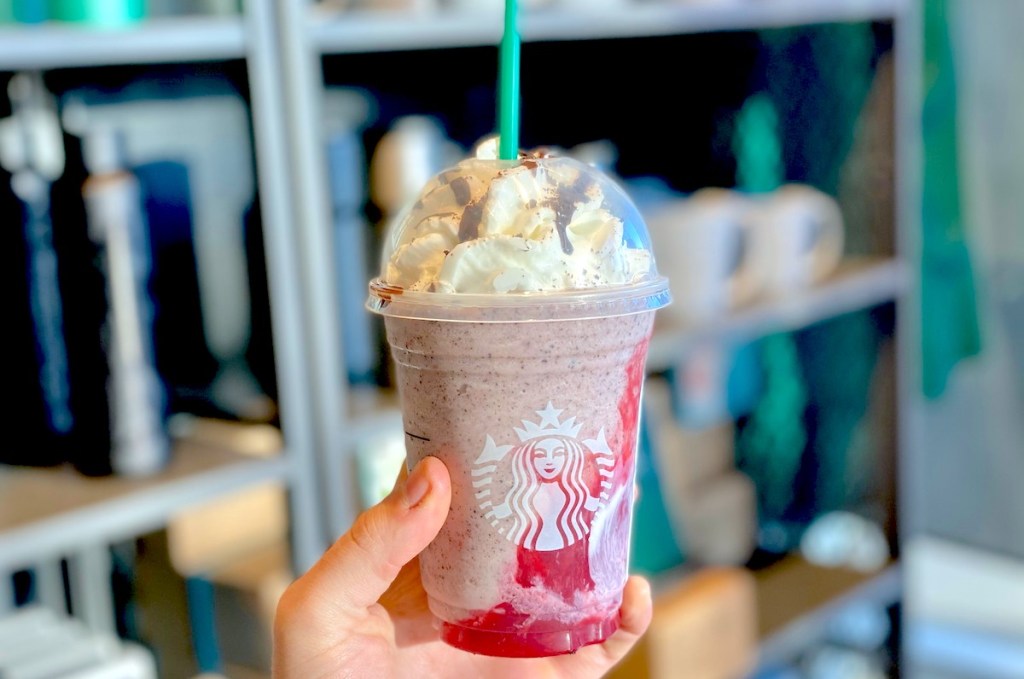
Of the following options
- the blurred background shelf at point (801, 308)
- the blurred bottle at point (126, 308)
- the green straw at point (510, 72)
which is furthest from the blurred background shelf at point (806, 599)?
the green straw at point (510, 72)

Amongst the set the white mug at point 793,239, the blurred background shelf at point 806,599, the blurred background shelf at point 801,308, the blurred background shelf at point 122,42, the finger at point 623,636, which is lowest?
the blurred background shelf at point 806,599

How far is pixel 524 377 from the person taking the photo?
0.69 metres

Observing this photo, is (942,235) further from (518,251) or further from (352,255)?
(518,251)

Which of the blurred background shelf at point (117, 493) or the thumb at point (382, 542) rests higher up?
the thumb at point (382, 542)

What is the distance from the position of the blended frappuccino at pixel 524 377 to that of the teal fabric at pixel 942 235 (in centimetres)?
212

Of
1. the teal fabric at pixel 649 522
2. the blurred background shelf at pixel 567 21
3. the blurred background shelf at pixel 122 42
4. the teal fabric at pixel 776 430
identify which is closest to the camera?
the blurred background shelf at pixel 122 42

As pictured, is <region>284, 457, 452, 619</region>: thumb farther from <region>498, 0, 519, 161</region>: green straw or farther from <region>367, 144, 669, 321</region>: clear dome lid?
<region>498, 0, 519, 161</region>: green straw

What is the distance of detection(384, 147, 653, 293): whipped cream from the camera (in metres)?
0.68

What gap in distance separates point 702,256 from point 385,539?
111 cm

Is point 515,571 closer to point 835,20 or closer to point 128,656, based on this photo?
point 128,656

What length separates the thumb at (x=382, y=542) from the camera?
Answer: 27.1 inches

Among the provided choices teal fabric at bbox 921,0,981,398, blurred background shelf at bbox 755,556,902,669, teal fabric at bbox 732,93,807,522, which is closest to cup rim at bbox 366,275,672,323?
blurred background shelf at bbox 755,556,902,669

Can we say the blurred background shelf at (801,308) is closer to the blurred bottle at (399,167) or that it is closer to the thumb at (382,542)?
the blurred bottle at (399,167)

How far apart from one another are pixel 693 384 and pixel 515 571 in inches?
48.7
